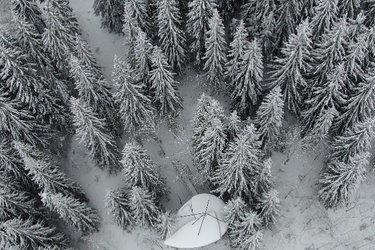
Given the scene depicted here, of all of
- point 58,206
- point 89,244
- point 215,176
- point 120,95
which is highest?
point 120,95

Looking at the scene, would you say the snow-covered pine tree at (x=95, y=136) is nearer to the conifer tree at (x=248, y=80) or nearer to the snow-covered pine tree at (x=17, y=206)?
the snow-covered pine tree at (x=17, y=206)

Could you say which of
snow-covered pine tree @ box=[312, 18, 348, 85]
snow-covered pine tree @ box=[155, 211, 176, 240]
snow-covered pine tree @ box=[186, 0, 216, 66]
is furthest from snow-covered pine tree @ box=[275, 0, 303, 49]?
snow-covered pine tree @ box=[155, 211, 176, 240]

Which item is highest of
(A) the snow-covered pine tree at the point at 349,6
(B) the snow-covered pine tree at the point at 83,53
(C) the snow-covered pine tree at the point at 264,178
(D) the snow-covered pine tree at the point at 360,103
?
(B) the snow-covered pine tree at the point at 83,53

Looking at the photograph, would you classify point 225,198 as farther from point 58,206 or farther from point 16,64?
point 16,64

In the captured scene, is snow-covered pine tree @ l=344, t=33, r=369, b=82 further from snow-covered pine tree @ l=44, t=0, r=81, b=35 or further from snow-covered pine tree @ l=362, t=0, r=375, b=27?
snow-covered pine tree @ l=44, t=0, r=81, b=35

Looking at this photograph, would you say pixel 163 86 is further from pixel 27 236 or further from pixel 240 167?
pixel 27 236

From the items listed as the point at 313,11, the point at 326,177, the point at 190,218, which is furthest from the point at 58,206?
the point at 313,11

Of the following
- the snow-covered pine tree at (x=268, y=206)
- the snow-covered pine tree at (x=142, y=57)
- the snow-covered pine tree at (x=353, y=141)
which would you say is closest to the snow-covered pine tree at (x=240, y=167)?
the snow-covered pine tree at (x=268, y=206)
